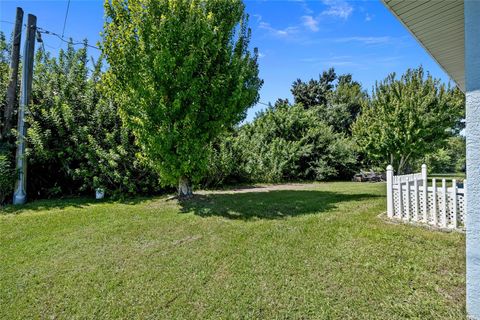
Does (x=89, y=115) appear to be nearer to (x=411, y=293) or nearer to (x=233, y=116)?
(x=233, y=116)

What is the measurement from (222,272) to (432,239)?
11.1ft

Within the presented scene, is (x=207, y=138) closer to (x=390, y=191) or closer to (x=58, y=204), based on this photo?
(x=390, y=191)

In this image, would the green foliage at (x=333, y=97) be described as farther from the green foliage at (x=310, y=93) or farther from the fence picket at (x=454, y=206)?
the fence picket at (x=454, y=206)

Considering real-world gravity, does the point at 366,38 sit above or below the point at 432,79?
below

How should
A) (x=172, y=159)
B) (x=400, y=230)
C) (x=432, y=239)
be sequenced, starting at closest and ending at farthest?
(x=432, y=239) < (x=400, y=230) < (x=172, y=159)

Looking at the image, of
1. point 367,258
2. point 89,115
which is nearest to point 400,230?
point 367,258

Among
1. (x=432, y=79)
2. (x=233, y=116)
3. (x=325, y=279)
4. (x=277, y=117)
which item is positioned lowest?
(x=325, y=279)

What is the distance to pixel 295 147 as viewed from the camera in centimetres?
1500

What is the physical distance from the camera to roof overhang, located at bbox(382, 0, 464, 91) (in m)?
3.41

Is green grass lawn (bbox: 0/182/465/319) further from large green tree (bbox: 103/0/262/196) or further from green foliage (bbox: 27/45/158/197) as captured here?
green foliage (bbox: 27/45/158/197)

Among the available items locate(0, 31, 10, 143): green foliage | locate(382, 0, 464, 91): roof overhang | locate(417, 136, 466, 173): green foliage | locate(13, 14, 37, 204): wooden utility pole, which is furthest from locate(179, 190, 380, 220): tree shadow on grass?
locate(417, 136, 466, 173): green foliage

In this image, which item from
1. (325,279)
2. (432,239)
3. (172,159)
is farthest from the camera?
(172,159)

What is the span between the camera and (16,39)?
27.4 ft

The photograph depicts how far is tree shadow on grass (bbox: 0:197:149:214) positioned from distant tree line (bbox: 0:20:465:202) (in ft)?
1.37
